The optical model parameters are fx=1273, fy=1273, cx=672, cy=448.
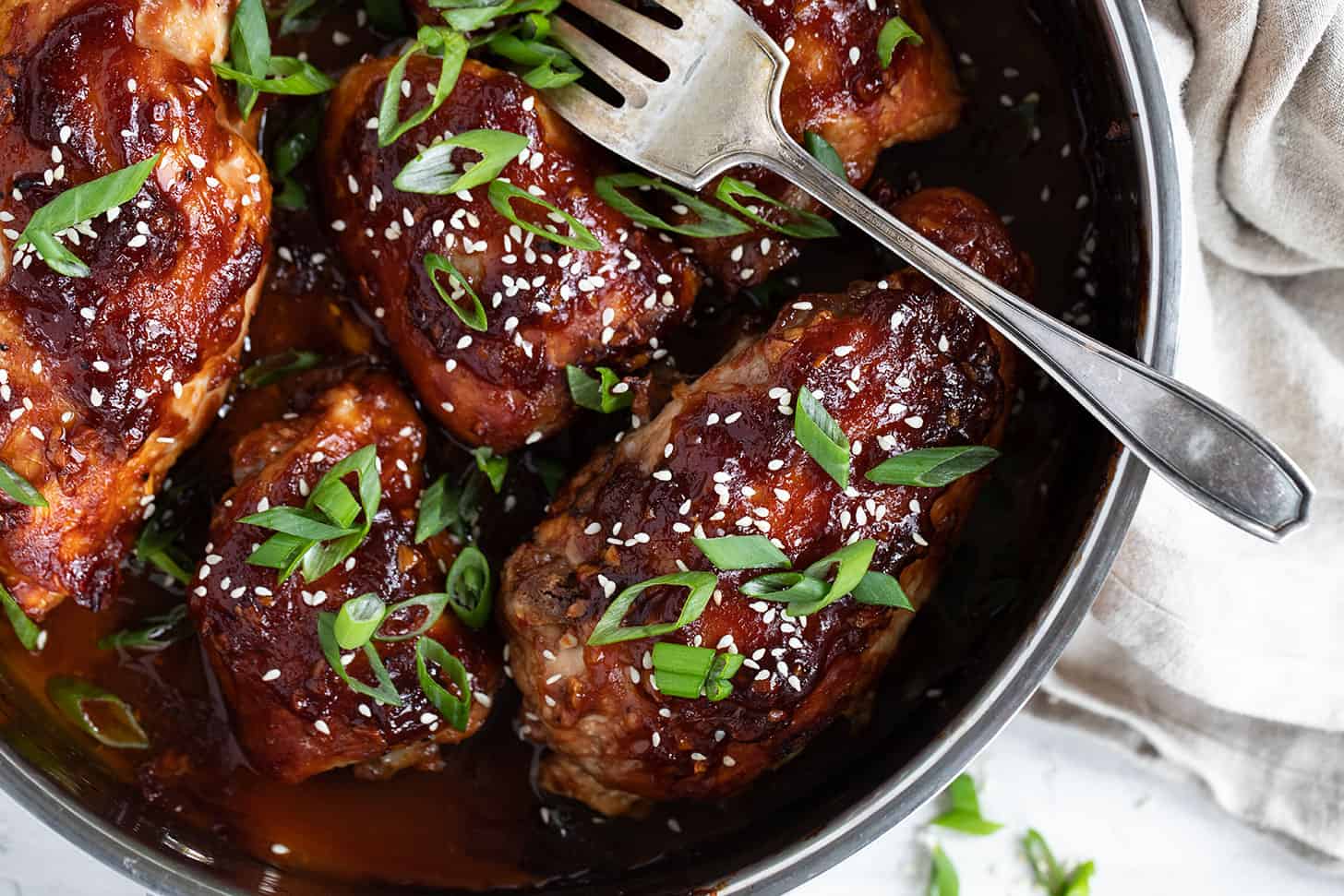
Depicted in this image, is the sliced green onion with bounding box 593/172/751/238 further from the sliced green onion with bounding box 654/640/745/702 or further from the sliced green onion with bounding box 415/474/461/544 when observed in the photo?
the sliced green onion with bounding box 654/640/745/702

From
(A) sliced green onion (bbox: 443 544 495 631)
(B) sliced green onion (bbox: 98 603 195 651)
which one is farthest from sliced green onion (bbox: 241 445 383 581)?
(B) sliced green onion (bbox: 98 603 195 651)

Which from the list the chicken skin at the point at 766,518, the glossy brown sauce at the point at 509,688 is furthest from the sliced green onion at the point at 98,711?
the chicken skin at the point at 766,518

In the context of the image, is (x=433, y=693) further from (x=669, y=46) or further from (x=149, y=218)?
(x=669, y=46)

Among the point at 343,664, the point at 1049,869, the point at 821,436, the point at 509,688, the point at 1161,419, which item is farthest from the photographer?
the point at 1049,869

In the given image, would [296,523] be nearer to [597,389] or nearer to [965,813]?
[597,389]

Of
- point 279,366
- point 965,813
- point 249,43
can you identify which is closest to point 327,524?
point 279,366

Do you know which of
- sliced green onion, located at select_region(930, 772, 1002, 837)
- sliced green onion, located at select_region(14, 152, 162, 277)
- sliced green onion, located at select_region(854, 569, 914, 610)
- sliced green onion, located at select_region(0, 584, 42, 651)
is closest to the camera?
sliced green onion, located at select_region(14, 152, 162, 277)

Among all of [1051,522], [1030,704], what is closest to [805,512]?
[1051,522]
